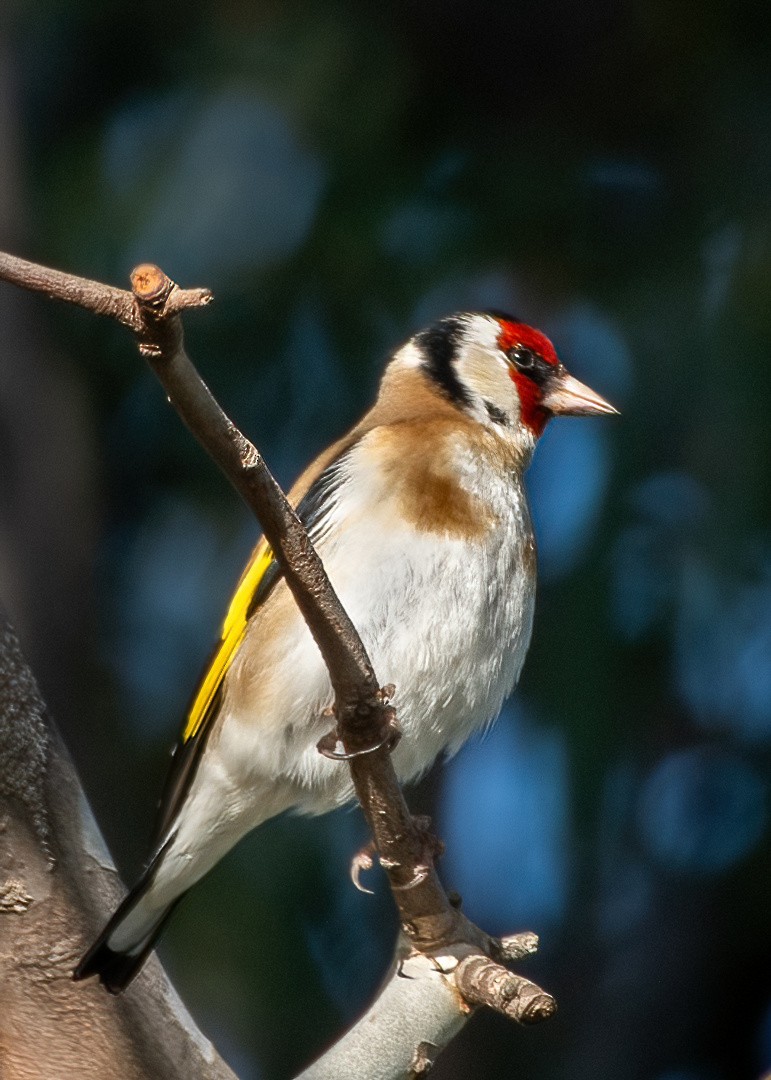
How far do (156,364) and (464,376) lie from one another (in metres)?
1.80

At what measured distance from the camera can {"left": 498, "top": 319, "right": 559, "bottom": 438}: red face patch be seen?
3.33m

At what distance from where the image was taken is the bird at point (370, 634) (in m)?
2.70

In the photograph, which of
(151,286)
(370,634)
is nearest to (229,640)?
(370,634)

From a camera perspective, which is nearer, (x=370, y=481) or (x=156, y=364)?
(x=156, y=364)

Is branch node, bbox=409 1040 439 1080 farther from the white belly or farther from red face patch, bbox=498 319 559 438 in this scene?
red face patch, bbox=498 319 559 438

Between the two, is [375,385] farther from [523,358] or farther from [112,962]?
[112,962]

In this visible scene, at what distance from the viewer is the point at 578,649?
3.89m

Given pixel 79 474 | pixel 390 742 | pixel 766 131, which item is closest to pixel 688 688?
pixel 766 131

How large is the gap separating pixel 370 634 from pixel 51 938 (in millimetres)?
757

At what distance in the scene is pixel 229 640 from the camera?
2830mm

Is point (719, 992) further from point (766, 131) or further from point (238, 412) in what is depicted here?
point (766, 131)

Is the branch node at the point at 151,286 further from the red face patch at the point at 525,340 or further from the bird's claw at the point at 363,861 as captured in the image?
the red face patch at the point at 525,340

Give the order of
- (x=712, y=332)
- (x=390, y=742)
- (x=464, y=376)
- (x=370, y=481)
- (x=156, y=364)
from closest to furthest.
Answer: (x=156, y=364), (x=390, y=742), (x=370, y=481), (x=464, y=376), (x=712, y=332)

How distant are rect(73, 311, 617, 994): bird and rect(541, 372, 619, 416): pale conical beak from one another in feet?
0.95
